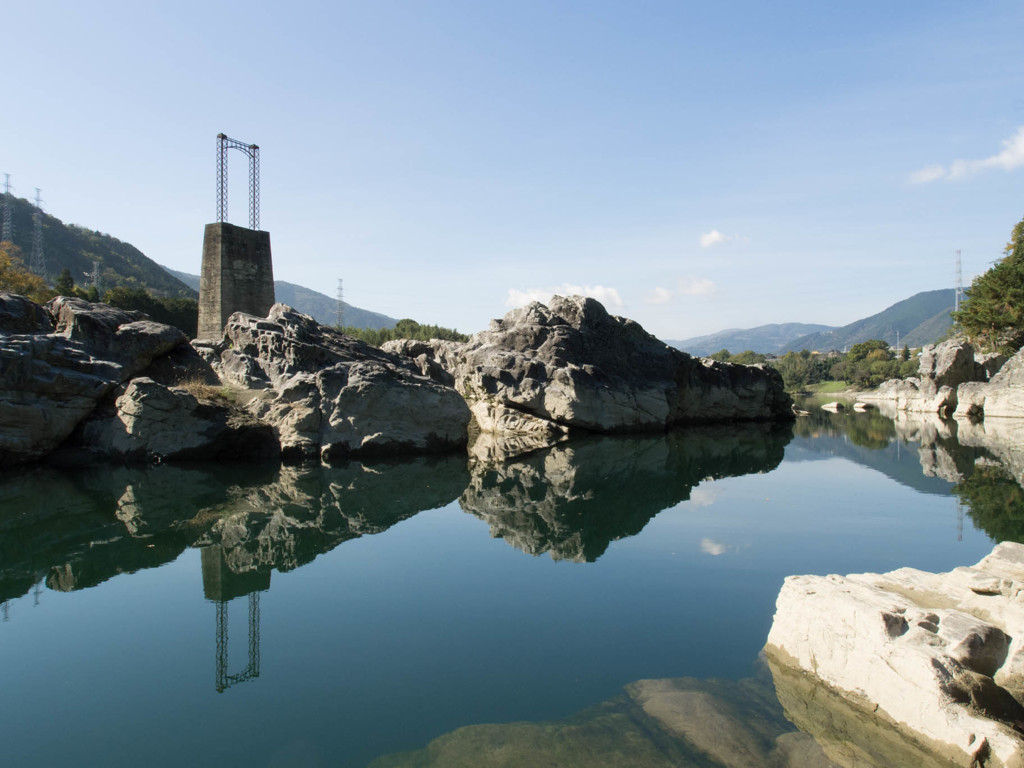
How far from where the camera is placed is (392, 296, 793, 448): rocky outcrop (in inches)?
930

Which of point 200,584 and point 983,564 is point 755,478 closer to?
→ point 983,564

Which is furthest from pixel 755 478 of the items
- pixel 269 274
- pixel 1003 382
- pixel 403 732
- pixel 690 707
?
pixel 1003 382

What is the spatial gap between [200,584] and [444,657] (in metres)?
3.66

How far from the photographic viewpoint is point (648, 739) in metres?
4.39

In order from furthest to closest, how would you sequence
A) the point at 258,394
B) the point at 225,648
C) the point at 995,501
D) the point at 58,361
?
the point at 258,394, the point at 58,361, the point at 995,501, the point at 225,648

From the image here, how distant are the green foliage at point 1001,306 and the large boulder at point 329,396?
3542cm

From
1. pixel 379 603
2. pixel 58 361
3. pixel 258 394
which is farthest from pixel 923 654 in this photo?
pixel 58 361

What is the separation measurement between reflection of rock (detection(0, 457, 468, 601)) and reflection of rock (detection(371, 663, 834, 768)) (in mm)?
4856

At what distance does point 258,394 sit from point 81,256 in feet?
362

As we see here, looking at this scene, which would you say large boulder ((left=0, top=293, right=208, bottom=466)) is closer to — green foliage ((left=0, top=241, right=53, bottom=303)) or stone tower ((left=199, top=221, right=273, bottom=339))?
stone tower ((left=199, top=221, right=273, bottom=339))

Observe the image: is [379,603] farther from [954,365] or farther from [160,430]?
[954,365]

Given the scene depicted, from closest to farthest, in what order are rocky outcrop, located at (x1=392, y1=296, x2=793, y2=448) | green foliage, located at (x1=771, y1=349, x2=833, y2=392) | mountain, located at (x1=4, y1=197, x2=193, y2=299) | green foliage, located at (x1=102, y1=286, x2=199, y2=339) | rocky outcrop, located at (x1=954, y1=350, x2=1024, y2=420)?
rocky outcrop, located at (x1=392, y1=296, x2=793, y2=448), rocky outcrop, located at (x1=954, y1=350, x2=1024, y2=420), green foliage, located at (x1=102, y1=286, x2=199, y2=339), green foliage, located at (x1=771, y1=349, x2=833, y2=392), mountain, located at (x1=4, y1=197, x2=193, y2=299)

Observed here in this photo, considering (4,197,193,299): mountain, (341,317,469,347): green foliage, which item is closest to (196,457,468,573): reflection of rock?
(341,317,469,347): green foliage

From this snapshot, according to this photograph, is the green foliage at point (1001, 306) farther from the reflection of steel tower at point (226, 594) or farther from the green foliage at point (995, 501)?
the reflection of steel tower at point (226, 594)
